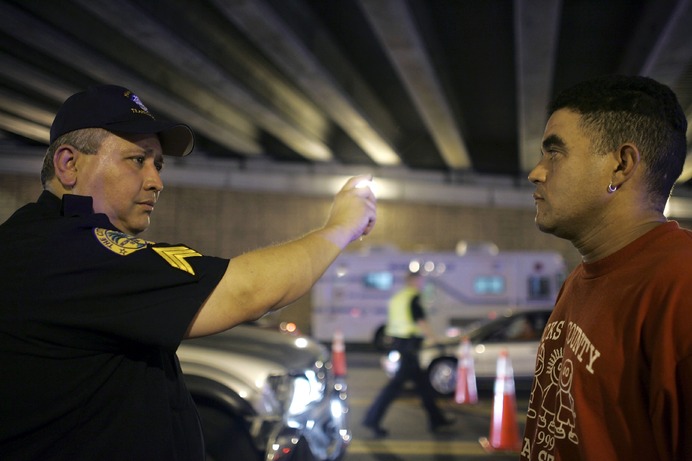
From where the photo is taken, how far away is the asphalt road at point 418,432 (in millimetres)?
6543

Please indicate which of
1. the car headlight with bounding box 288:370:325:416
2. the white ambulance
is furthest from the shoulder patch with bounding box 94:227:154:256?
the white ambulance

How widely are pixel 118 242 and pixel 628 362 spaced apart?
1.32 m

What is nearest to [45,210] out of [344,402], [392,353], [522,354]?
[344,402]

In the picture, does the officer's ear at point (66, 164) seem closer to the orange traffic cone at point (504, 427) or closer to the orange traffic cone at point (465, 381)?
the orange traffic cone at point (504, 427)

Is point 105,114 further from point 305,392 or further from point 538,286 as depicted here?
point 538,286

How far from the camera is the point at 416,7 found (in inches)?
359

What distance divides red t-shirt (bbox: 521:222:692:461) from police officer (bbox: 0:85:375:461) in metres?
0.74

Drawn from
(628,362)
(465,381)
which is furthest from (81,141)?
(465,381)

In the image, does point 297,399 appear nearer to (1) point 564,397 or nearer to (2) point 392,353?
(1) point 564,397

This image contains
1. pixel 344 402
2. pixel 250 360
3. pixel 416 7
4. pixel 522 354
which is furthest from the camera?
pixel 522 354

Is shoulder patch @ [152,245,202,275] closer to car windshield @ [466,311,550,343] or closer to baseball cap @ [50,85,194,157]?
baseball cap @ [50,85,194,157]

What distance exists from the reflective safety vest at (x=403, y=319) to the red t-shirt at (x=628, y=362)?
6827mm

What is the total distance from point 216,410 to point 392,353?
5398mm

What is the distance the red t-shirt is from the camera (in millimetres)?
1364
